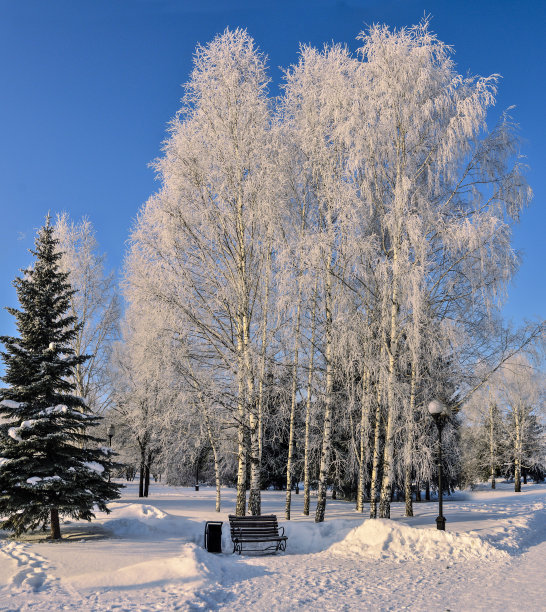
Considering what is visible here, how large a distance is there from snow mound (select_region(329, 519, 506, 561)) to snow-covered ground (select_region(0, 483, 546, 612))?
2cm

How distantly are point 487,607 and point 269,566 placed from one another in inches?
160

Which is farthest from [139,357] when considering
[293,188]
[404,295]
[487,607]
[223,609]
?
[487,607]

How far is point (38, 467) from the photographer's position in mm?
11500

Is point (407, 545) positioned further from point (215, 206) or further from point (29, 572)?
point (215, 206)

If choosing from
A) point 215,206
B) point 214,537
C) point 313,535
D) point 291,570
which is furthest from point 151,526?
point 215,206

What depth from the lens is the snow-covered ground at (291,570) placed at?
7.12 metres

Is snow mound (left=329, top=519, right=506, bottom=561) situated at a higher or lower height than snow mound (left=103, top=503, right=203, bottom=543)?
higher

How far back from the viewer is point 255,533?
11156mm

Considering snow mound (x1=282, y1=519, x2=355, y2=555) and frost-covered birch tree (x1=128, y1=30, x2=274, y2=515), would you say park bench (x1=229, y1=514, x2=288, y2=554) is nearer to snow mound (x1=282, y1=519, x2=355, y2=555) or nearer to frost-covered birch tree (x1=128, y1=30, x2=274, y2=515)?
snow mound (x1=282, y1=519, x2=355, y2=555)

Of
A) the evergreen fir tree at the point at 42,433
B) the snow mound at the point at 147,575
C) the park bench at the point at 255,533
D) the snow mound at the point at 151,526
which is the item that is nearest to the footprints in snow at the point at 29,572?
the snow mound at the point at 147,575

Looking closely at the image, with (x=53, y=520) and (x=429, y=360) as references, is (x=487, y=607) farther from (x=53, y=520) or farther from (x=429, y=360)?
(x=53, y=520)

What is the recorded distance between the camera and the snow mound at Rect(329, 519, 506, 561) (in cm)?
1048

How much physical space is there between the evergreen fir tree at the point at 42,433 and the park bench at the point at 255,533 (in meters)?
3.39

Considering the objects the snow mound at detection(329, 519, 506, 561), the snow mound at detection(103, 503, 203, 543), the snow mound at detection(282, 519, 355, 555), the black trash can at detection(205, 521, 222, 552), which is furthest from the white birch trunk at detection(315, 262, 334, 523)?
the black trash can at detection(205, 521, 222, 552)
